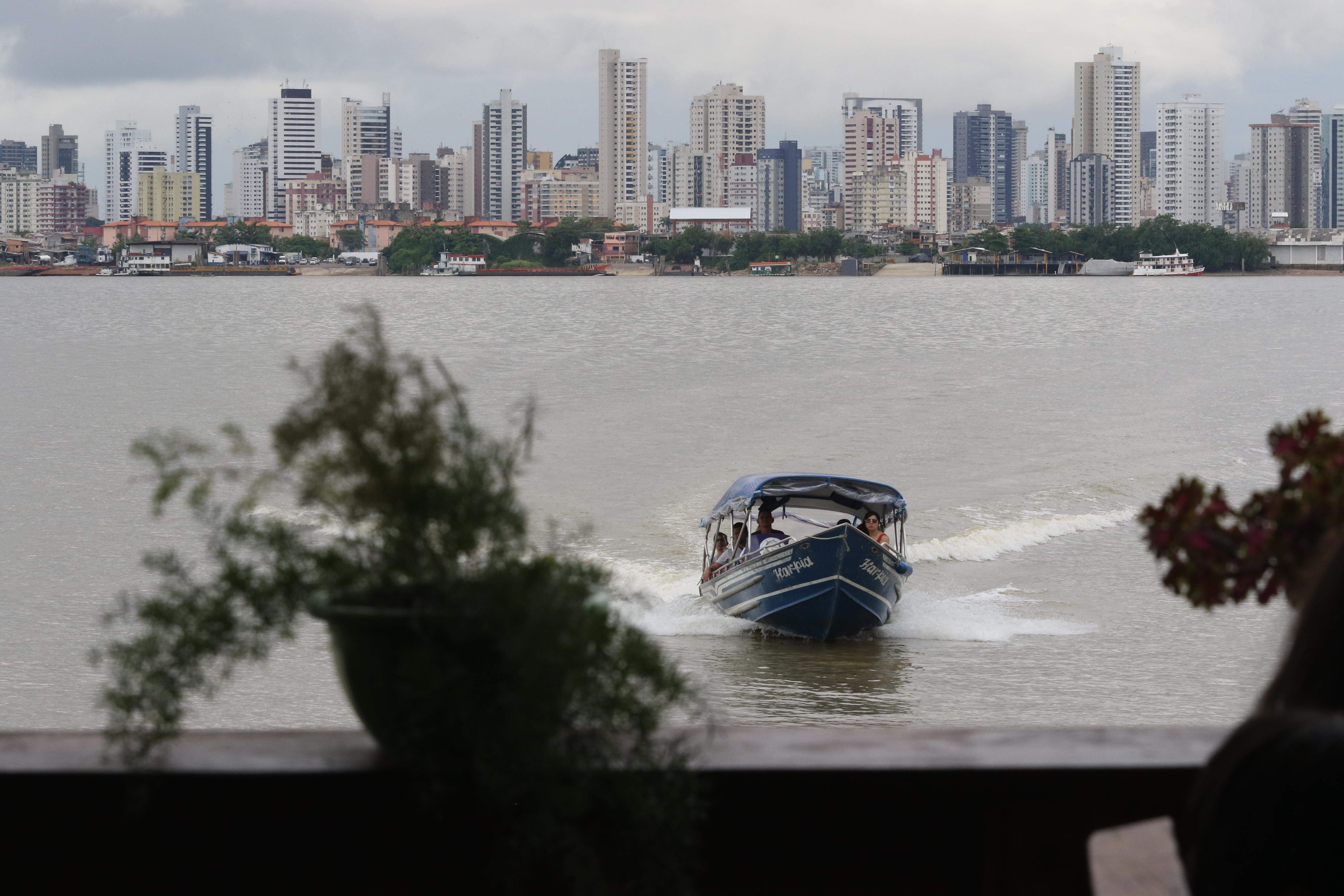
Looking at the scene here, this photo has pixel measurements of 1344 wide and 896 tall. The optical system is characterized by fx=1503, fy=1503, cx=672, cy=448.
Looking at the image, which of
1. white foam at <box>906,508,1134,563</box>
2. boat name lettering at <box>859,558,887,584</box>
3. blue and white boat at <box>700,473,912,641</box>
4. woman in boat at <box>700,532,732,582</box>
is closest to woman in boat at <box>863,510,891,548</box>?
blue and white boat at <box>700,473,912,641</box>

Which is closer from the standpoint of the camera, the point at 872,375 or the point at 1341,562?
the point at 1341,562

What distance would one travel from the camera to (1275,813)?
1.70 meters

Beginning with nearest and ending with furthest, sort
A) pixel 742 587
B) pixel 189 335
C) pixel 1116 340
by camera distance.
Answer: pixel 742 587 < pixel 1116 340 < pixel 189 335

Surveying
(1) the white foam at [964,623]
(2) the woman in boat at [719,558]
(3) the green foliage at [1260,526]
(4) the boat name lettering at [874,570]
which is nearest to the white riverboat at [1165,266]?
(1) the white foam at [964,623]

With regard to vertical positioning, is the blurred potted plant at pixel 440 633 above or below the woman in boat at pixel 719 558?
→ above

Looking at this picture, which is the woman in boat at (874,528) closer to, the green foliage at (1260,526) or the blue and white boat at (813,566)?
the blue and white boat at (813,566)

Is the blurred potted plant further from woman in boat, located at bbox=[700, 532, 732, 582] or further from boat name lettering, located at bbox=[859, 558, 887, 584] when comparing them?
woman in boat, located at bbox=[700, 532, 732, 582]

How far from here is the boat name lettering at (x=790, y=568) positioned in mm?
17750

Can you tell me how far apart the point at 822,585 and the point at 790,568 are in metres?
0.45

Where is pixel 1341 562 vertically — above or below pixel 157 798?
above

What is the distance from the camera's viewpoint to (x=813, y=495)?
60.6 ft

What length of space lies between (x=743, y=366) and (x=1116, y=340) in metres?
28.0

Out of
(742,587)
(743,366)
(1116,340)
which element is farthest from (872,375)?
(742,587)

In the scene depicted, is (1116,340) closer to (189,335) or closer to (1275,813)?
(189,335)
